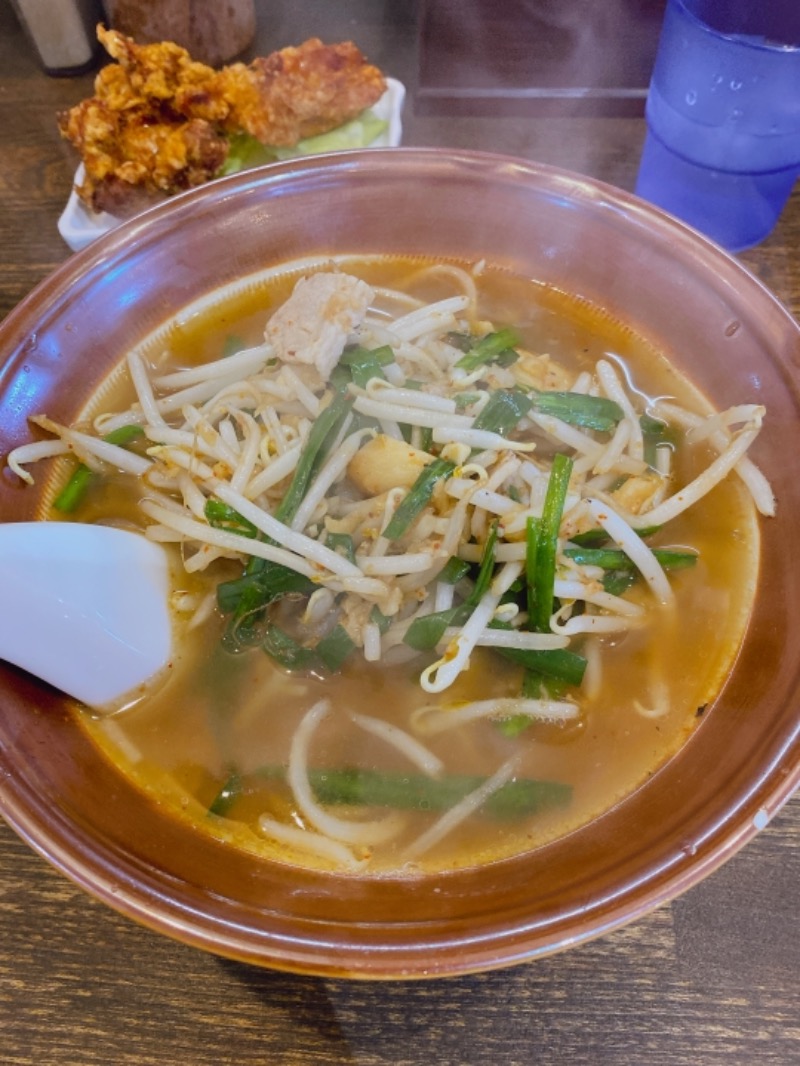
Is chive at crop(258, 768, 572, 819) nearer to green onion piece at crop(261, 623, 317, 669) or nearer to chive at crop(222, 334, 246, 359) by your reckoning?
green onion piece at crop(261, 623, 317, 669)

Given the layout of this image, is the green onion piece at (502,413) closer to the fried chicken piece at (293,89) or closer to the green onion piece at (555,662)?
the green onion piece at (555,662)

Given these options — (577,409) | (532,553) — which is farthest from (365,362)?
(532,553)

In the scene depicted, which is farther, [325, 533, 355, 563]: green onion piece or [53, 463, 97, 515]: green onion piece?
[53, 463, 97, 515]: green onion piece

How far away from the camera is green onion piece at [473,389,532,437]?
→ 163 centimetres

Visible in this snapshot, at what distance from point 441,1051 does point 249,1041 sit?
0.31 metres

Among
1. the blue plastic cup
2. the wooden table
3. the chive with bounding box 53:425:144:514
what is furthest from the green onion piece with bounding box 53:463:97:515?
the blue plastic cup

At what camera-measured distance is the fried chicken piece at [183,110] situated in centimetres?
231

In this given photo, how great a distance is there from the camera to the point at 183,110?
2414mm

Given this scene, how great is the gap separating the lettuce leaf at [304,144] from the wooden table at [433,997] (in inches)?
85.3

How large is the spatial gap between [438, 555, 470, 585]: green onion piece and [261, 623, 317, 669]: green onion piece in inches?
12.1

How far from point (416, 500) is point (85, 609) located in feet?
2.15

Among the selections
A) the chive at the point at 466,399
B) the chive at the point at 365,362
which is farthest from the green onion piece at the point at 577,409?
the chive at the point at 365,362

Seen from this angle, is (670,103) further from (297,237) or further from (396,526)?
(396,526)

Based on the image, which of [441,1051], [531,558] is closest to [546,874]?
[441,1051]
